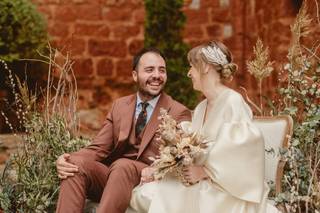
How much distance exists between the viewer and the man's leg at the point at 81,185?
4.35m

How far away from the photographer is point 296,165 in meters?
4.34

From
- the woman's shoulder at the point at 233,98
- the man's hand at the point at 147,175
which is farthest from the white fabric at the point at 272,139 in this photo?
the man's hand at the point at 147,175

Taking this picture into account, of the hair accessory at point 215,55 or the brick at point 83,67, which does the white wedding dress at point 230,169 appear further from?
the brick at point 83,67

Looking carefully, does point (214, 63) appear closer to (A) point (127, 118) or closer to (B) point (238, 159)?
(B) point (238, 159)

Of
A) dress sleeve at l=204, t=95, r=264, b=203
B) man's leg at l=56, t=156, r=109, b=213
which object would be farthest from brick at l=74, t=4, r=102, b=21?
dress sleeve at l=204, t=95, r=264, b=203

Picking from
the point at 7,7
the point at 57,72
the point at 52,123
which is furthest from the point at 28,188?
the point at 57,72

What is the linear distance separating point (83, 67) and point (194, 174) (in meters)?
5.70

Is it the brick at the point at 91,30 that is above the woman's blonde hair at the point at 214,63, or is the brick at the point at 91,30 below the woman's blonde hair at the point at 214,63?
below

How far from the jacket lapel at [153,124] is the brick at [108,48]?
4.79 meters

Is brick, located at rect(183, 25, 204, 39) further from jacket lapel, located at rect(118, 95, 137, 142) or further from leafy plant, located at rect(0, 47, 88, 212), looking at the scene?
jacket lapel, located at rect(118, 95, 137, 142)

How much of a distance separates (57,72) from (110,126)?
4476mm

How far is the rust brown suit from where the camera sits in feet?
14.2

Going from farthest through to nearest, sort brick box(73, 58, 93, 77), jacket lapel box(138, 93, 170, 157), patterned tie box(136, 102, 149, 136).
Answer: brick box(73, 58, 93, 77), patterned tie box(136, 102, 149, 136), jacket lapel box(138, 93, 170, 157)

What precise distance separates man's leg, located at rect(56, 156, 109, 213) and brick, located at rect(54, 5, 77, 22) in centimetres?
503
